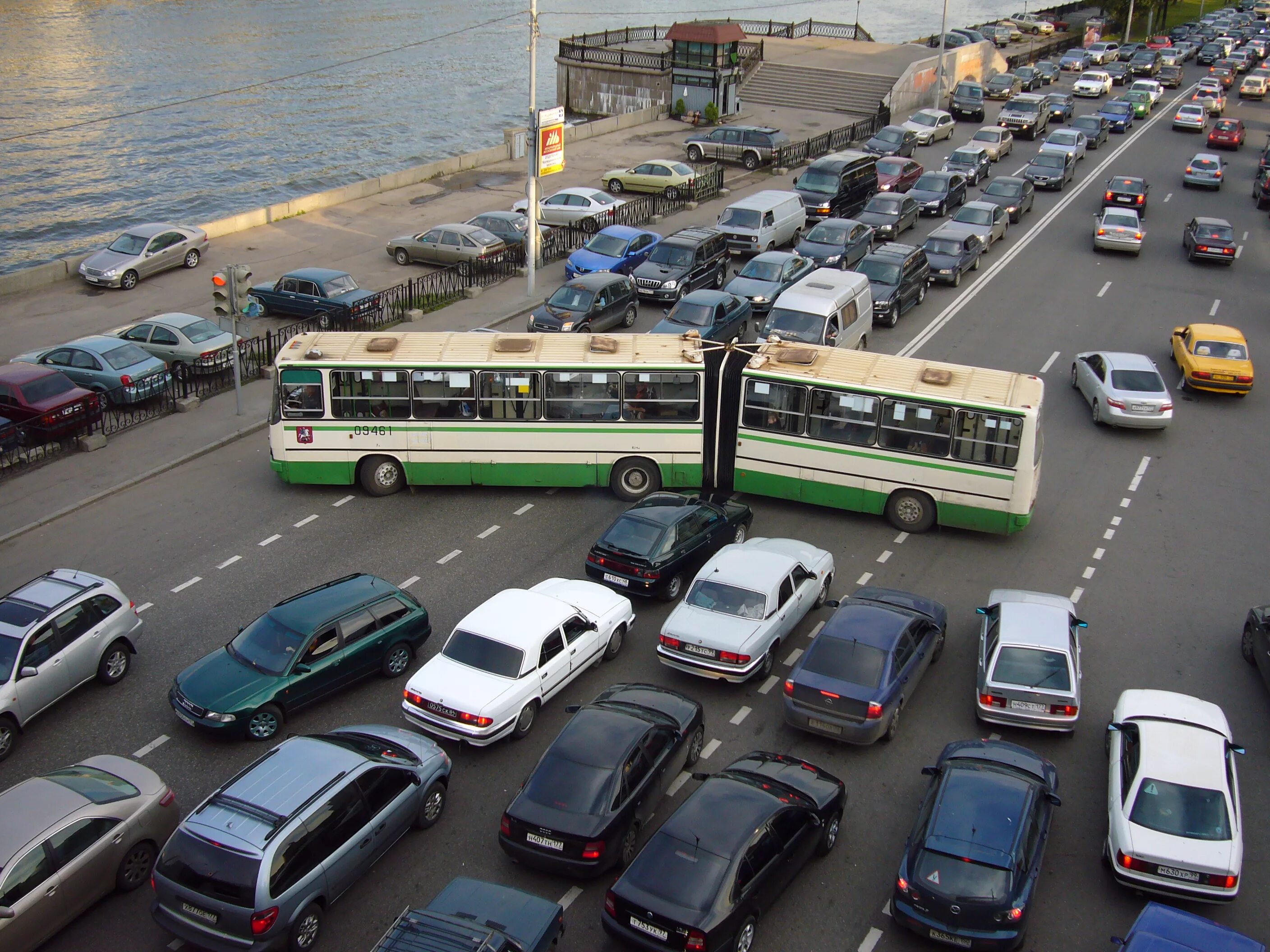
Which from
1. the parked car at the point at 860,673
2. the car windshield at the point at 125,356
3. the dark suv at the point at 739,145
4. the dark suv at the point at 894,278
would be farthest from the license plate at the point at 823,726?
the dark suv at the point at 739,145

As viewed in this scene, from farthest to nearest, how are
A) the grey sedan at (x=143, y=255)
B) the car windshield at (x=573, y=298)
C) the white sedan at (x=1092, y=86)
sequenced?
the white sedan at (x=1092, y=86), the grey sedan at (x=143, y=255), the car windshield at (x=573, y=298)

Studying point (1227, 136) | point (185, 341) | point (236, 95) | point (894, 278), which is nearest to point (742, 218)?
point (894, 278)

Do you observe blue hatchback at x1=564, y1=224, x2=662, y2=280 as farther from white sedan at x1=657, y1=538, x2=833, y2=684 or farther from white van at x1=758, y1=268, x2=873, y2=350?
white sedan at x1=657, y1=538, x2=833, y2=684

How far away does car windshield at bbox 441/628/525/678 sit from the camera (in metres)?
14.3

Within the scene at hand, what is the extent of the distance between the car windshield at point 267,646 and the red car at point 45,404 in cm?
1080

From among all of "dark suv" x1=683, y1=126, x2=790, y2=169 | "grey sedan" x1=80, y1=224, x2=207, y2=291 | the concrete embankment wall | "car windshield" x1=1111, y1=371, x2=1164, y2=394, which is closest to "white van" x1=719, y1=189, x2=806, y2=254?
the concrete embankment wall

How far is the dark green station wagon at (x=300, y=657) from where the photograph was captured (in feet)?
46.2

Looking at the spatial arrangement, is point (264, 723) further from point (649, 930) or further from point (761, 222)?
point (761, 222)

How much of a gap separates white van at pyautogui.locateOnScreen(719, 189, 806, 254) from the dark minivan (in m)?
1.87

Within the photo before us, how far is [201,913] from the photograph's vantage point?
10680 millimetres

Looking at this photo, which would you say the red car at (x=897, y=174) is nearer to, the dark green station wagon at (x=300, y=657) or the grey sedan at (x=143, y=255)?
the grey sedan at (x=143, y=255)

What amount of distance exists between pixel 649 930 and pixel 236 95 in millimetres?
75328

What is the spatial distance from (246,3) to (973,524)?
9882cm

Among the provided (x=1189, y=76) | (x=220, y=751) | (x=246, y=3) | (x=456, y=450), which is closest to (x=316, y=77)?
(x=246, y=3)
